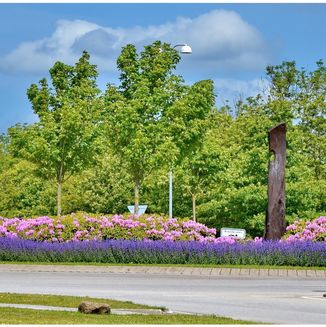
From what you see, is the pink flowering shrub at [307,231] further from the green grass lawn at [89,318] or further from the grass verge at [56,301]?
the green grass lawn at [89,318]

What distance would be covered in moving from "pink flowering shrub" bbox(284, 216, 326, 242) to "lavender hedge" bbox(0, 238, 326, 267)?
2.20m

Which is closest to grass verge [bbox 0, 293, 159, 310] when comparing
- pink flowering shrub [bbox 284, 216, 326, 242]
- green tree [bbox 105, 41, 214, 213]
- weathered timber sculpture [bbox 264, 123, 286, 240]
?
pink flowering shrub [bbox 284, 216, 326, 242]

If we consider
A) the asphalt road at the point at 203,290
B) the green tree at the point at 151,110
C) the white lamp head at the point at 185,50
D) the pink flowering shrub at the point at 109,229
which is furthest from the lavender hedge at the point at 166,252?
the white lamp head at the point at 185,50

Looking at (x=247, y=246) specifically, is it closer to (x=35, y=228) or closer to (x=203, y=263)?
(x=203, y=263)

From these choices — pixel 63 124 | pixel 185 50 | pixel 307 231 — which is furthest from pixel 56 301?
pixel 63 124

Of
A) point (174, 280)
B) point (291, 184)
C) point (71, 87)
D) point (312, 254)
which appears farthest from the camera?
point (71, 87)

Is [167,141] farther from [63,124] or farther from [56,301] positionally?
[56,301]

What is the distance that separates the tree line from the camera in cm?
4684

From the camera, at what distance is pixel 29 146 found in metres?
50.1

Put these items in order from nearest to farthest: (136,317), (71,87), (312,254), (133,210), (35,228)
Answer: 1. (136,317)
2. (312,254)
3. (35,228)
4. (133,210)
5. (71,87)

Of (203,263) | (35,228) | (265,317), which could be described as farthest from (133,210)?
(265,317)

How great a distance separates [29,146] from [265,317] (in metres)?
35.5

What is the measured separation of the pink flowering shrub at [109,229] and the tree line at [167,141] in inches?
373

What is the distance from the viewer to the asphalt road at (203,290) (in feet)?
55.4
